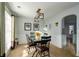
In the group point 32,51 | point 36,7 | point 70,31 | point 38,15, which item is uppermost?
point 36,7

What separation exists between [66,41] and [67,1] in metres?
0.73

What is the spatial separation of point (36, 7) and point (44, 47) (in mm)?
748

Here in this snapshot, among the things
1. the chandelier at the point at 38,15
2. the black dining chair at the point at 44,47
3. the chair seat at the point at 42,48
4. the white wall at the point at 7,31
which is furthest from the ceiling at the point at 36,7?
the chair seat at the point at 42,48

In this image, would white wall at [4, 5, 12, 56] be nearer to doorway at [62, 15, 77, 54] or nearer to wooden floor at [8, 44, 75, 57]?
wooden floor at [8, 44, 75, 57]

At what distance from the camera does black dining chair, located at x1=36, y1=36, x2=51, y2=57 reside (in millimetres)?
1943

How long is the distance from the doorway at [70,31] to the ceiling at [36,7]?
0.21 metres

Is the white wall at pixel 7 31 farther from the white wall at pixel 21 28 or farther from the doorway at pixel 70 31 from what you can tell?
the doorway at pixel 70 31

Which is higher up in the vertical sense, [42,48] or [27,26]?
[27,26]

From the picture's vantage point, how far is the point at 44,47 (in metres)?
1.97

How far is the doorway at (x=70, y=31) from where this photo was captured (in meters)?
1.93

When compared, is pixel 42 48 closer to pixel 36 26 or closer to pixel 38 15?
pixel 36 26

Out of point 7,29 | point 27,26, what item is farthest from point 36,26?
point 7,29

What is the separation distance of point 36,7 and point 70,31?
0.75 meters

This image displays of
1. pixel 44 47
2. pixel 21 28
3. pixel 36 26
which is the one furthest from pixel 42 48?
pixel 21 28
